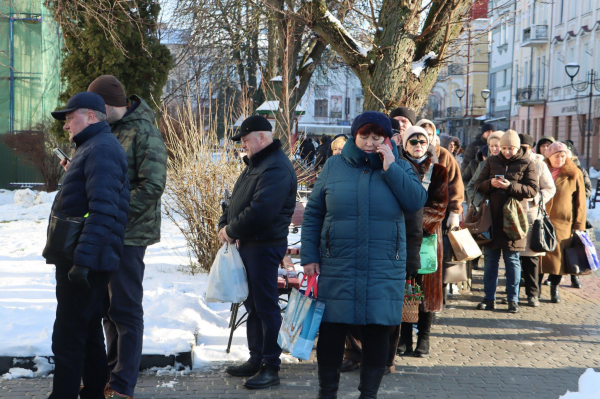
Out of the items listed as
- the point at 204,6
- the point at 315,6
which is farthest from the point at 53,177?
the point at 315,6

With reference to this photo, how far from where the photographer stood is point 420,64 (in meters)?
9.02

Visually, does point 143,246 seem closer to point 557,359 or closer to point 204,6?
point 557,359

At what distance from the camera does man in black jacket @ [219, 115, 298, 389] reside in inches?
192

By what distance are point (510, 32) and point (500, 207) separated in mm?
54286

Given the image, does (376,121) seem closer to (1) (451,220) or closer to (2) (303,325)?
(2) (303,325)

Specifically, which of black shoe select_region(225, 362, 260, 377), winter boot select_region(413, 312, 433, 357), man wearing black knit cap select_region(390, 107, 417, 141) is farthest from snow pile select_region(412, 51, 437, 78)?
black shoe select_region(225, 362, 260, 377)

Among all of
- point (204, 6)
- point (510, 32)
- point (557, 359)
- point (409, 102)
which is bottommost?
point (557, 359)

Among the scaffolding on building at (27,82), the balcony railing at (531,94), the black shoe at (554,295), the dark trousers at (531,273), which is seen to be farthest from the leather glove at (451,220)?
the balcony railing at (531,94)

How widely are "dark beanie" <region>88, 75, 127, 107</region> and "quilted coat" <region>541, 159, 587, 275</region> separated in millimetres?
5903

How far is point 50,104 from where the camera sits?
23.0m

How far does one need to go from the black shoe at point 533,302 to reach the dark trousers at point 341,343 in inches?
170

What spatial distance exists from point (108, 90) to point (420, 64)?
5531 millimetres

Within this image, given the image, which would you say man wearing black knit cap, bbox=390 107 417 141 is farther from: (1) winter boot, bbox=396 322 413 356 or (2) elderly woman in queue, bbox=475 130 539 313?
(1) winter boot, bbox=396 322 413 356

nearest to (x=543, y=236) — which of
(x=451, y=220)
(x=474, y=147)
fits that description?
(x=451, y=220)
